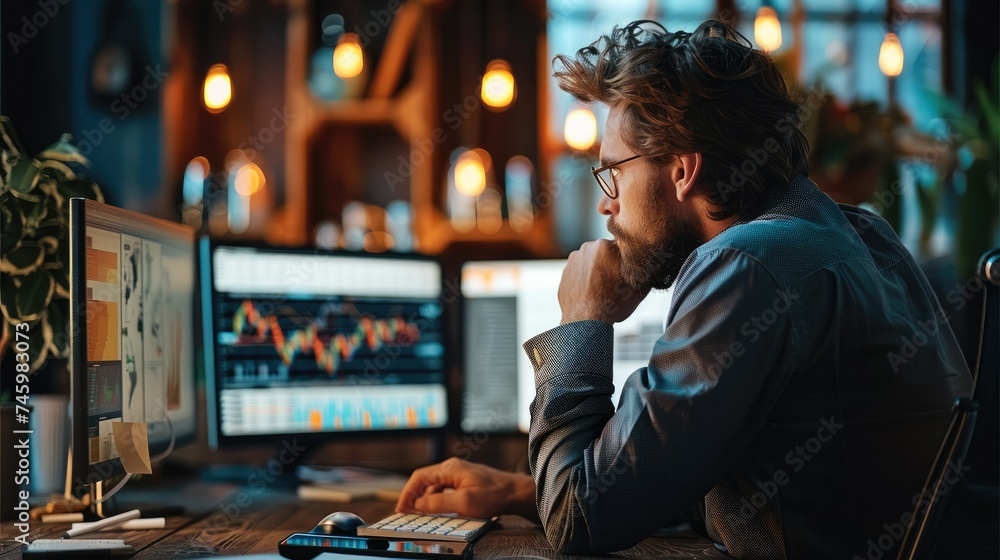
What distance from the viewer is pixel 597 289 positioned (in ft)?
3.85

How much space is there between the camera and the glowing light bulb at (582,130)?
3854mm

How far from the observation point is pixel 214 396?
1.61 meters

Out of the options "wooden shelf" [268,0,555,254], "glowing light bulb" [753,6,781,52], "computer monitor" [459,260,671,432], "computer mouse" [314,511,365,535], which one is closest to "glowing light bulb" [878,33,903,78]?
"glowing light bulb" [753,6,781,52]

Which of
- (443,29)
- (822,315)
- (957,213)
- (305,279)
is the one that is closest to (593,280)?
(822,315)

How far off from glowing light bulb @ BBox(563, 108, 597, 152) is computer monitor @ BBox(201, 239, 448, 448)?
81.6 inches

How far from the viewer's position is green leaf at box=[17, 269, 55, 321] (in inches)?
52.1

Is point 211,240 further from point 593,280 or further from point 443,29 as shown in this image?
point 443,29

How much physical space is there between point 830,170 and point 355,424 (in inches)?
78.5

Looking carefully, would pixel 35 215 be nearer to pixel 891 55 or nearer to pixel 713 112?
pixel 713 112

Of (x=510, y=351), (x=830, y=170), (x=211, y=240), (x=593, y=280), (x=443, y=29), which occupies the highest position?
(x=443, y=29)

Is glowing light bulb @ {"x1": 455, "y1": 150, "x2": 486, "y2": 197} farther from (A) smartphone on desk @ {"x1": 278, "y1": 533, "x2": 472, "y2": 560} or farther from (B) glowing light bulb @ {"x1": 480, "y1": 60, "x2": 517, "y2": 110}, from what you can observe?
(A) smartphone on desk @ {"x1": 278, "y1": 533, "x2": 472, "y2": 560}

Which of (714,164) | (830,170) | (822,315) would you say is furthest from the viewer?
(830,170)

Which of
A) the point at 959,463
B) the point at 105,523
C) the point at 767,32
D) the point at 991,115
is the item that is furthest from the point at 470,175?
the point at 959,463

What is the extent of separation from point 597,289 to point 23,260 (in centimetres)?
86
